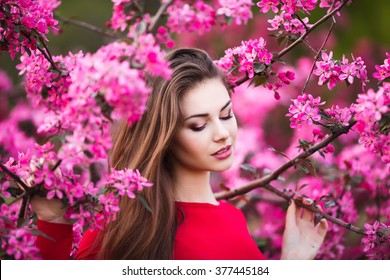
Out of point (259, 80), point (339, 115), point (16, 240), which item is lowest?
point (16, 240)

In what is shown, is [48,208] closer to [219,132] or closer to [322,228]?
[219,132]

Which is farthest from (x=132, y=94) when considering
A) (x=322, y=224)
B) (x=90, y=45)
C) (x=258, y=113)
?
(x=90, y=45)

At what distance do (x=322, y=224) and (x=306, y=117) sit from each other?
19.4 inches

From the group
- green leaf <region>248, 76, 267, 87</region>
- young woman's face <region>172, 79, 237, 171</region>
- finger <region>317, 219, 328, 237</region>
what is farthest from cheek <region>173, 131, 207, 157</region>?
finger <region>317, 219, 328, 237</region>

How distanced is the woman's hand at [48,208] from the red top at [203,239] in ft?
0.26

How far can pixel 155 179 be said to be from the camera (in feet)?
5.78

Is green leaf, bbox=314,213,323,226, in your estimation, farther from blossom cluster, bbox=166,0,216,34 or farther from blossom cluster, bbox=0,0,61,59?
blossom cluster, bbox=0,0,61,59

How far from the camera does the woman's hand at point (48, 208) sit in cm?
153

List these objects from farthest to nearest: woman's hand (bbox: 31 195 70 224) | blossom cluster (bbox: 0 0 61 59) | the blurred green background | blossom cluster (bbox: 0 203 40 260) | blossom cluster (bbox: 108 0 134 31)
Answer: the blurred green background, blossom cluster (bbox: 108 0 134 31), blossom cluster (bbox: 0 0 61 59), woman's hand (bbox: 31 195 70 224), blossom cluster (bbox: 0 203 40 260)

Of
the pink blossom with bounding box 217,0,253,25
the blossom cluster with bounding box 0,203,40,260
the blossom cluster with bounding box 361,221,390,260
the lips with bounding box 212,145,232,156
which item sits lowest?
the blossom cluster with bounding box 0,203,40,260

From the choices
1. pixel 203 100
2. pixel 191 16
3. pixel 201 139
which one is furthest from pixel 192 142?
pixel 191 16

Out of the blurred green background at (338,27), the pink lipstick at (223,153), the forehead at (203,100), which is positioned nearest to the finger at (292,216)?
the pink lipstick at (223,153)

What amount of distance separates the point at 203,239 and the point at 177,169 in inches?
9.6

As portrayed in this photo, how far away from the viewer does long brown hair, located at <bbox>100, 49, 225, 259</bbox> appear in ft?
5.61
